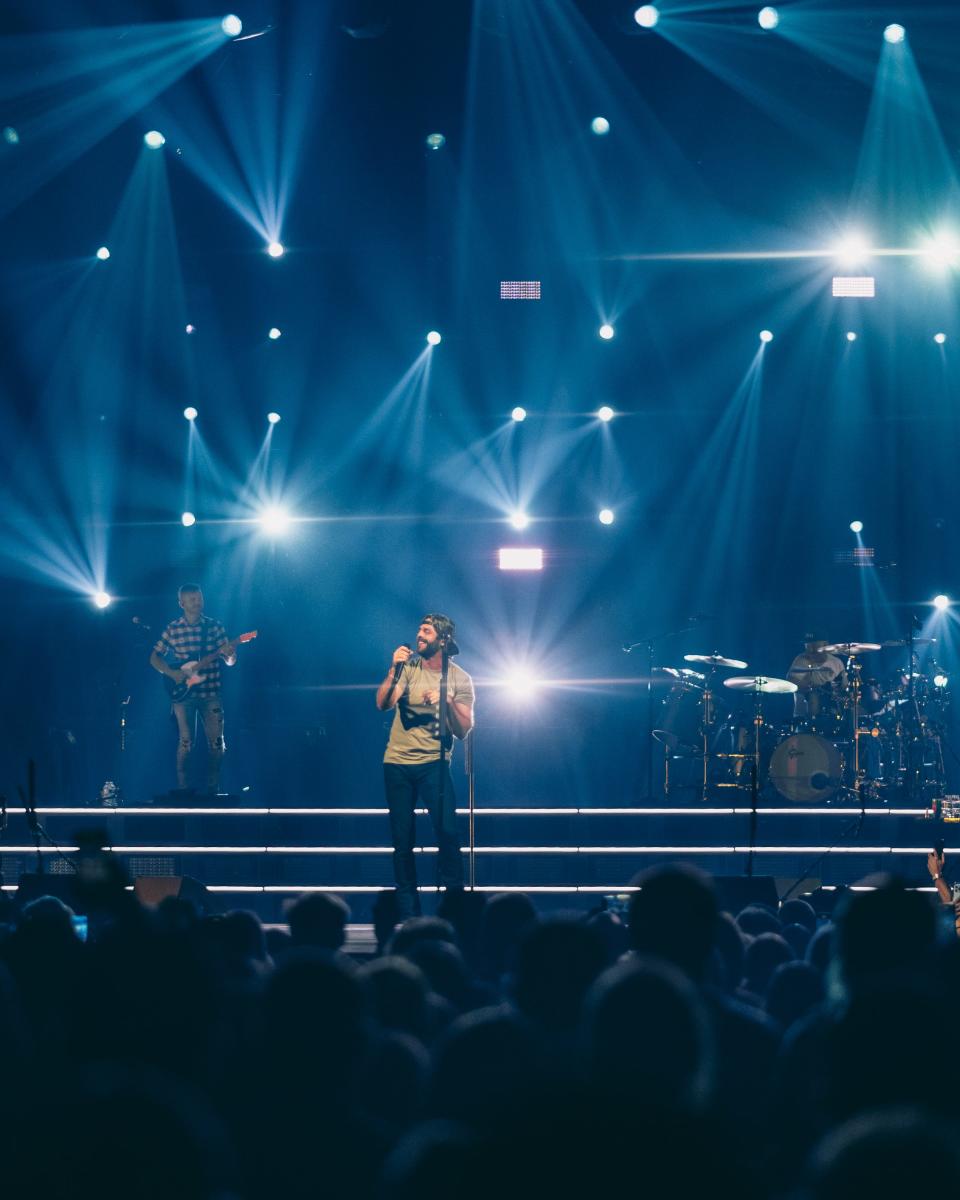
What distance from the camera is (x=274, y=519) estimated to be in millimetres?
19344

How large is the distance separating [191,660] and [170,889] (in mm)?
4809

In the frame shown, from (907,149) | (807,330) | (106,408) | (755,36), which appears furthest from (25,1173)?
(807,330)

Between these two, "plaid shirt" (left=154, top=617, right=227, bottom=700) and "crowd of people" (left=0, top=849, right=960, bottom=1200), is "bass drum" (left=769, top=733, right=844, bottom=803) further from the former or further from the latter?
"crowd of people" (left=0, top=849, right=960, bottom=1200)

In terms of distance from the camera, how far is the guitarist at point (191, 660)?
47.2 feet

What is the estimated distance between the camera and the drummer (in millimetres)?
15977

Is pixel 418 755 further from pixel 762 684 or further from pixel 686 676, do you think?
pixel 686 676

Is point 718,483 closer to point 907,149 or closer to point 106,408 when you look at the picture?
point 907,149

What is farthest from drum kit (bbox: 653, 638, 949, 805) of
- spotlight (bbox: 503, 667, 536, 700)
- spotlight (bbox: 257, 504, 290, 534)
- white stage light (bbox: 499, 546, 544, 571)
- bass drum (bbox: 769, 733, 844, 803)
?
spotlight (bbox: 257, 504, 290, 534)

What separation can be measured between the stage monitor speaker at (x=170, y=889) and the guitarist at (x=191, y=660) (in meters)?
4.28

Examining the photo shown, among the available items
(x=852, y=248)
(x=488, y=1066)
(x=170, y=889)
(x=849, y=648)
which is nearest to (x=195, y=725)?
(x=170, y=889)

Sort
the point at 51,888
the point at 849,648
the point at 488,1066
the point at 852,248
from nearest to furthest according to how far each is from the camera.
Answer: the point at 488,1066 < the point at 51,888 < the point at 849,648 < the point at 852,248

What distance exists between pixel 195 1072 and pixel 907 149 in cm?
1320

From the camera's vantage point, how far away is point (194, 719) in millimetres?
14508

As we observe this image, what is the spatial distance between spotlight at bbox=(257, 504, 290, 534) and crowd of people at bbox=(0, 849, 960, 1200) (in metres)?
14.2
